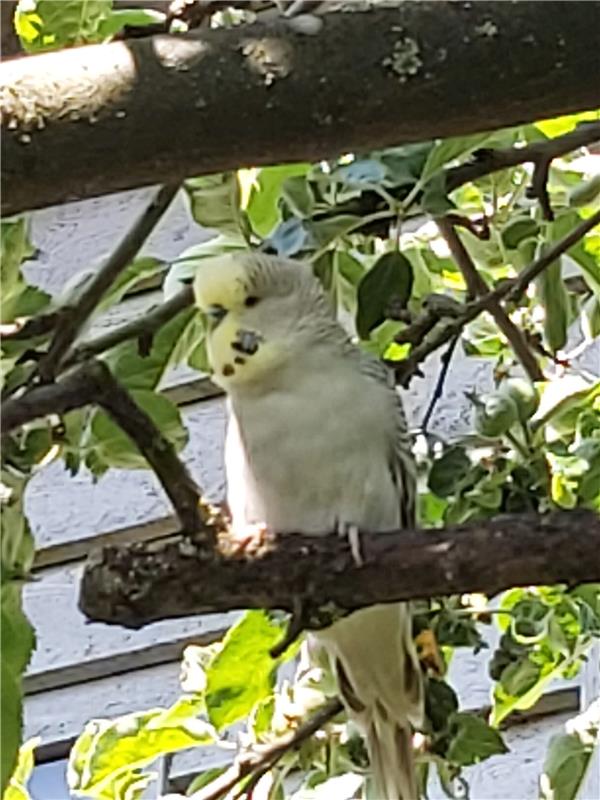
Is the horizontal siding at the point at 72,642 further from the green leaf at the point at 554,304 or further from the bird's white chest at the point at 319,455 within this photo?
the green leaf at the point at 554,304

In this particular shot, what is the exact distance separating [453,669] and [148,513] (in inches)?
13.6

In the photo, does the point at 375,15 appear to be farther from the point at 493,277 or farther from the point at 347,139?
the point at 493,277

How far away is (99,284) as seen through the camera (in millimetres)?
714

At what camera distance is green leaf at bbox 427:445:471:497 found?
82 centimetres

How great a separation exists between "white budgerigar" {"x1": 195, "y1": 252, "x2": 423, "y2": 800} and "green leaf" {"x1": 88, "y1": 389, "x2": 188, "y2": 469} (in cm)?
15

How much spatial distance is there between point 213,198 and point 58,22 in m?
0.11

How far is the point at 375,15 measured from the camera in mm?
551

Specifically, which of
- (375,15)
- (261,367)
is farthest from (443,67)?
(261,367)

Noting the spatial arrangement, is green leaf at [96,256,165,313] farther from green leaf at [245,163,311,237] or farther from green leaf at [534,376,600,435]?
green leaf at [534,376,600,435]

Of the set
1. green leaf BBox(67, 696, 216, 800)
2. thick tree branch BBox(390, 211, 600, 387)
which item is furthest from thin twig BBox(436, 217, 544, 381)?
green leaf BBox(67, 696, 216, 800)

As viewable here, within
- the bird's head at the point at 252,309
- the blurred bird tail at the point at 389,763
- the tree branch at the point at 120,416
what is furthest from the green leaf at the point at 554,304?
the tree branch at the point at 120,416

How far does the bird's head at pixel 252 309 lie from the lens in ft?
2.83

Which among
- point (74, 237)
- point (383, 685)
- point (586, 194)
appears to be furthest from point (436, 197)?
point (74, 237)

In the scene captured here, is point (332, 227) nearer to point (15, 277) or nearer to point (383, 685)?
point (15, 277)
